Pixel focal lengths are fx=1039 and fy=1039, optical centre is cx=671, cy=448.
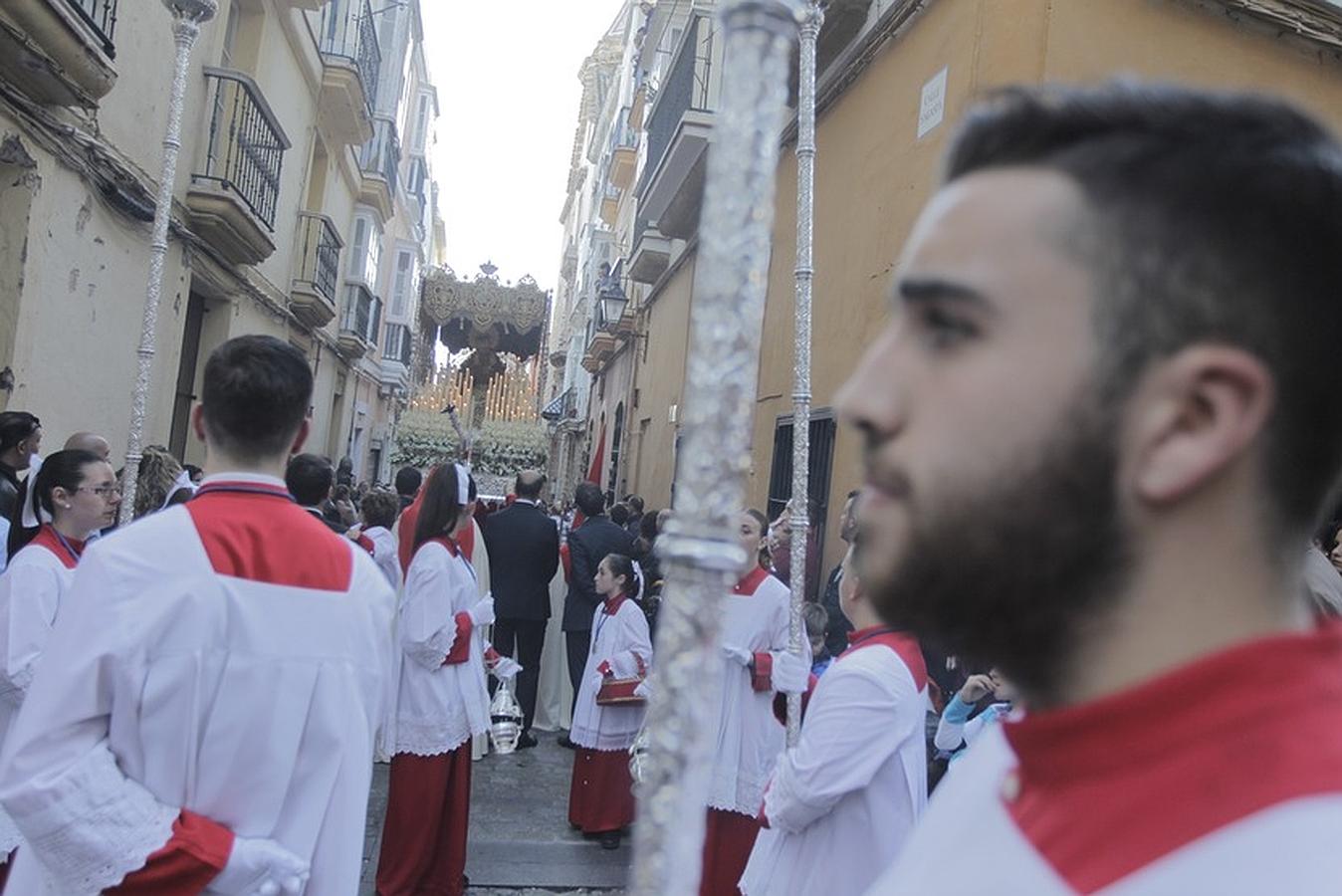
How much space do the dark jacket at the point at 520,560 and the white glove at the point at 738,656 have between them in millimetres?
3214

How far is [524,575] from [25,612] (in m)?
4.58

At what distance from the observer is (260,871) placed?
210 centimetres

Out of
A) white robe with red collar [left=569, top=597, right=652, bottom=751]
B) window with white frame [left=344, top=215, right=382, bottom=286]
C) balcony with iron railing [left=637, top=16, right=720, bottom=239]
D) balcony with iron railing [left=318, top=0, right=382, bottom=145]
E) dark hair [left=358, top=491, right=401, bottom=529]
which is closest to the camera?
white robe with red collar [left=569, top=597, right=652, bottom=751]

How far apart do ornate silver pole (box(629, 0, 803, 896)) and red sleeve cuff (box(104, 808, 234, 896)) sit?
1601 mm

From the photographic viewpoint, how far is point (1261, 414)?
729mm

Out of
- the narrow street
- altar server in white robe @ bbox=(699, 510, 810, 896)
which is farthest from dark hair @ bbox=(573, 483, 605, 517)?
altar server in white robe @ bbox=(699, 510, 810, 896)

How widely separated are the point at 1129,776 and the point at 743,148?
1.79 feet

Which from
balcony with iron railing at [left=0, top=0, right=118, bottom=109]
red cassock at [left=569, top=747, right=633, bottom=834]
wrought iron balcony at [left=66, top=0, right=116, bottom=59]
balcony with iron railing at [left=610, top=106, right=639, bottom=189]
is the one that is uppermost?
balcony with iron railing at [left=610, top=106, right=639, bottom=189]

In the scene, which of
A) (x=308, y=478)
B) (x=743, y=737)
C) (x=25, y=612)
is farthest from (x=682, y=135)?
(x=25, y=612)

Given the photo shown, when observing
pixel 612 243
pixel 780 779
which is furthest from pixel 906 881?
pixel 612 243

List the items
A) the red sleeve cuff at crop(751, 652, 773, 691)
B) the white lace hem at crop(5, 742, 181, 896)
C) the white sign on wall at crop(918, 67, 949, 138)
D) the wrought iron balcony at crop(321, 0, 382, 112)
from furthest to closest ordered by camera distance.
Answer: the wrought iron balcony at crop(321, 0, 382, 112)
the white sign on wall at crop(918, 67, 949, 138)
the red sleeve cuff at crop(751, 652, 773, 691)
the white lace hem at crop(5, 742, 181, 896)

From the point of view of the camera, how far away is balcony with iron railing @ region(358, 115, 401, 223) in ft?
63.9

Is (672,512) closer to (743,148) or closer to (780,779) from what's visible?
(743,148)

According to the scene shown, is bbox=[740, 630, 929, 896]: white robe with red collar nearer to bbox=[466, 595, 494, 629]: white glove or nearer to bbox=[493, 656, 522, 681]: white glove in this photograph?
bbox=[466, 595, 494, 629]: white glove
